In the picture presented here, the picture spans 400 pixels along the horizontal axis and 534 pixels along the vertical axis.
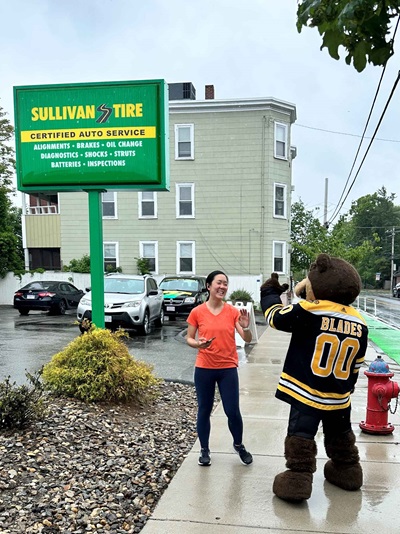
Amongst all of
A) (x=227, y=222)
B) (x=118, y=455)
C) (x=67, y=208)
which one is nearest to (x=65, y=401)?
(x=118, y=455)

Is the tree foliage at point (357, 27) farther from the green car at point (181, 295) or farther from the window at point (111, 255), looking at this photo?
the window at point (111, 255)

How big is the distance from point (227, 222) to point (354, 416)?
57.9 feet

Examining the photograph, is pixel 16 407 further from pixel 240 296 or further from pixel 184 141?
pixel 184 141

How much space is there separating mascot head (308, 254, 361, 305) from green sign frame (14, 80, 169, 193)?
11.4ft

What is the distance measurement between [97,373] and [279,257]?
18960mm

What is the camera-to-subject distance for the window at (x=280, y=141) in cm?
2256

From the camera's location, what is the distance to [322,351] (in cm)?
318

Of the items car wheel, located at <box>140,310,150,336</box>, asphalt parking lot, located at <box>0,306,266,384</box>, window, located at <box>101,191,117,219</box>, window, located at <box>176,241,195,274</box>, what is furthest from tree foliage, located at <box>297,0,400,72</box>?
window, located at <box>101,191,117,219</box>

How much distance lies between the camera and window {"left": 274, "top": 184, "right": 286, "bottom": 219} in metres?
22.9

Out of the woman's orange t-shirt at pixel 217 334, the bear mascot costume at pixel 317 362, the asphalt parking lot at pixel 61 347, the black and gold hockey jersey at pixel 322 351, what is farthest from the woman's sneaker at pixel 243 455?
the asphalt parking lot at pixel 61 347

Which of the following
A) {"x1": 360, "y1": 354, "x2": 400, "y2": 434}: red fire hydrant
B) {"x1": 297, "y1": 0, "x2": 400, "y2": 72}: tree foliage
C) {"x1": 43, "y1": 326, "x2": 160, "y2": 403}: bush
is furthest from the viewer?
Result: {"x1": 43, "y1": 326, "x2": 160, "y2": 403}: bush

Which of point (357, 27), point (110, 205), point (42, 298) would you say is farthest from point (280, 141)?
point (357, 27)

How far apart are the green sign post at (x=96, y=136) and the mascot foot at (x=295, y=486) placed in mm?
3545

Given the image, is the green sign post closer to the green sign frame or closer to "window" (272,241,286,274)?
the green sign frame
